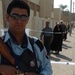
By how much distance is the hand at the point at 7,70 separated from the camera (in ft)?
6.76

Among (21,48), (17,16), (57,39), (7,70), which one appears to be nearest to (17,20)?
(17,16)

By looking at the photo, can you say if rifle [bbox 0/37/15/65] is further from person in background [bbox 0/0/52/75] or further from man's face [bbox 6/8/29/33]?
man's face [bbox 6/8/29/33]

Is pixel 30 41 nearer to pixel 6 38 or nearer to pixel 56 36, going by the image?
pixel 6 38

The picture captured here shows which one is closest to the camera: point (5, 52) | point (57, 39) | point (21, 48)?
point (5, 52)

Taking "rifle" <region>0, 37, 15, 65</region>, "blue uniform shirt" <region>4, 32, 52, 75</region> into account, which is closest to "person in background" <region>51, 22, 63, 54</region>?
"blue uniform shirt" <region>4, 32, 52, 75</region>

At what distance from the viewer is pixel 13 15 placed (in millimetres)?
2221

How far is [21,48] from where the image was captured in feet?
7.16

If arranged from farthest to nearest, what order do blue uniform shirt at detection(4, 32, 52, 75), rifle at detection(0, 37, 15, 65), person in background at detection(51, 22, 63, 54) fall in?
1. person in background at detection(51, 22, 63, 54)
2. blue uniform shirt at detection(4, 32, 52, 75)
3. rifle at detection(0, 37, 15, 65)

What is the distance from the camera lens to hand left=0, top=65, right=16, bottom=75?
2061mm

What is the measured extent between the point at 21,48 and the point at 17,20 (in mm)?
229

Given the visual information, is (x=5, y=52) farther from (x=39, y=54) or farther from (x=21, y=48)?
(x=39, y=54)

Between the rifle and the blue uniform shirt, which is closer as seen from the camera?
the rifle

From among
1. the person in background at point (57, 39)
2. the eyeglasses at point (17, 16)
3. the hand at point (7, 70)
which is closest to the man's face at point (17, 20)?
the eyeglasses at point (17, 16)

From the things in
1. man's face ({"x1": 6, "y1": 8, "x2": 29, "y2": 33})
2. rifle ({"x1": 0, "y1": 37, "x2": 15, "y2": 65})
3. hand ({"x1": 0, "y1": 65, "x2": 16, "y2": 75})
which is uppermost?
man's face ({"x1": 6, "y1": 8, "x2": 29, "y2": 33})
